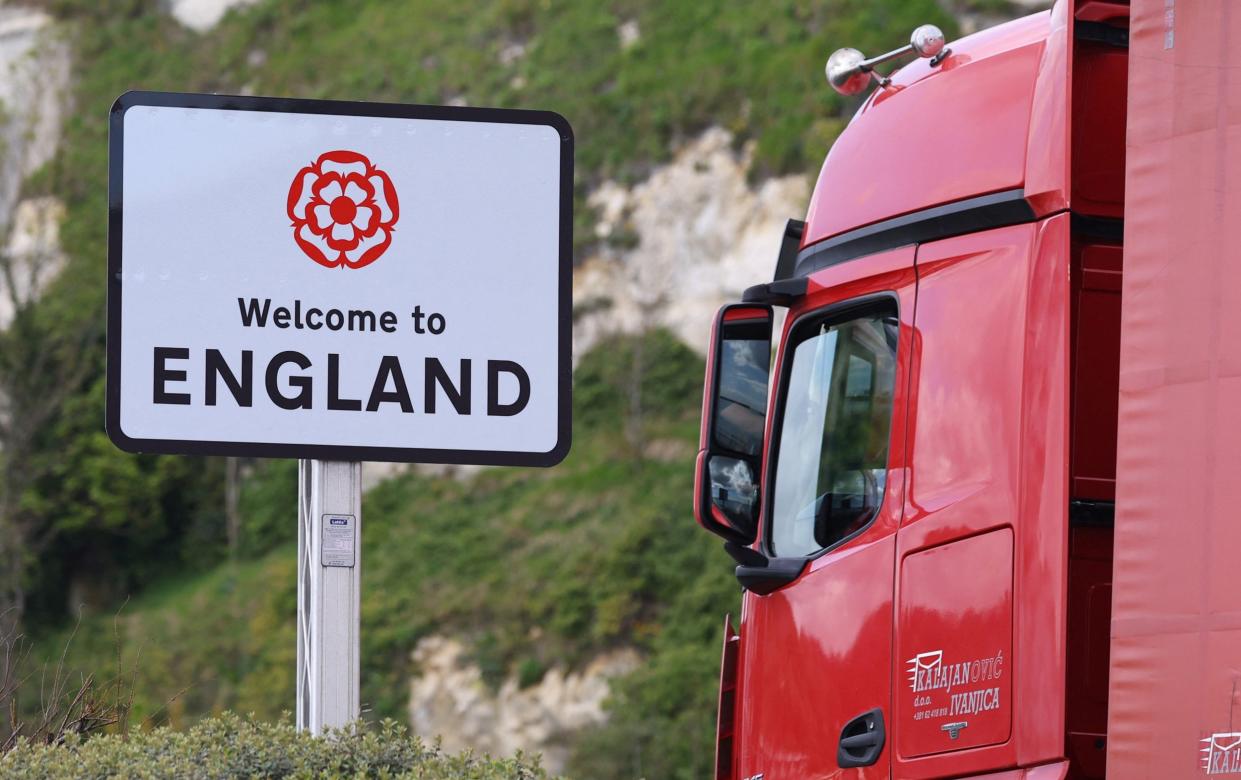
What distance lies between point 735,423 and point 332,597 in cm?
138

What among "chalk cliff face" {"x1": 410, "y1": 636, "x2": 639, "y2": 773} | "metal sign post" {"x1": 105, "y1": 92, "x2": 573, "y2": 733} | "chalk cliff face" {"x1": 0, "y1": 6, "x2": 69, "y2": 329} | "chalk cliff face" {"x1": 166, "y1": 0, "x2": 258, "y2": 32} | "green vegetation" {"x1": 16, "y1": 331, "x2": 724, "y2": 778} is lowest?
"chalk cliff face" {"x1": 410, "y1": 636, "x2": 639, "y2": 773}

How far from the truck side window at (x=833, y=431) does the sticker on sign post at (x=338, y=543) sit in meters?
1.31

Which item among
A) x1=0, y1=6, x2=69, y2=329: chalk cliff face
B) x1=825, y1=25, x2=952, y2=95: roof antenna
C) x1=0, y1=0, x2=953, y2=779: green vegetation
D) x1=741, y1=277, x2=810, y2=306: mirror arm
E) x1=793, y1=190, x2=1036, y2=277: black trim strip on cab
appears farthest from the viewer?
x1=0, y1=6, x2=69, y2=329: chalk cliff face

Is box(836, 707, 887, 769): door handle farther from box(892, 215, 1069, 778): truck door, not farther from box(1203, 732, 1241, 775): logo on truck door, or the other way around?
box(1203, 732, 1241, 775): logo on truck door

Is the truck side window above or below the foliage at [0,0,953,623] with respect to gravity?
below

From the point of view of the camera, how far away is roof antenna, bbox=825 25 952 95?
18.0 ft

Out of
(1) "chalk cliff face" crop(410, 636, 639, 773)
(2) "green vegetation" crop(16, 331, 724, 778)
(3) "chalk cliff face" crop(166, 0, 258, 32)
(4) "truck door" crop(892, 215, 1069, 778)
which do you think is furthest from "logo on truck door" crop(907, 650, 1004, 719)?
(3) "chalk cliff face" crop(166, 0, 258, 32)

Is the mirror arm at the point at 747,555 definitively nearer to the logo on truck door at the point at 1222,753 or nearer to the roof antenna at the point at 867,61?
the roof antenna at the point at 867,61

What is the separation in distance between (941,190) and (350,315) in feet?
5.84

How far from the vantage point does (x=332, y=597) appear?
5.14 metres

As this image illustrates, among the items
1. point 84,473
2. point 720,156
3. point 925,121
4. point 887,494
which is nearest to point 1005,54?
point 925,121

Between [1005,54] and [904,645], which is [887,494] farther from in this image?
[1005,54]

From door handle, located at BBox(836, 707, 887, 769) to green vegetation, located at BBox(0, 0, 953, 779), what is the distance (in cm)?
1562

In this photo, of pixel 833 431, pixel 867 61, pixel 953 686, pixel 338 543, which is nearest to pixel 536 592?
pixel 867 61
